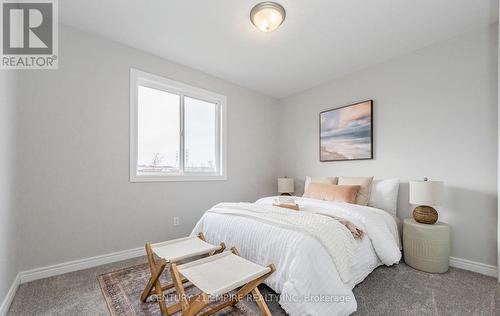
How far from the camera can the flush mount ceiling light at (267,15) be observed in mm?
2057

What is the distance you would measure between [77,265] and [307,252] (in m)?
2.32

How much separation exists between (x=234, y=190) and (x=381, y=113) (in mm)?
2428

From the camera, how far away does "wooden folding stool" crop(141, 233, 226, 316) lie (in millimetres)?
1564

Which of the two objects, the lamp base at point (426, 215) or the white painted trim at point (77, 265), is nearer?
the white painted trim at point (77, 265)

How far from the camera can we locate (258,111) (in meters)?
4.23

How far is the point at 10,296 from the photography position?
176 centimetres

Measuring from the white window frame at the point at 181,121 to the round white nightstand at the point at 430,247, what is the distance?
100.0 inches

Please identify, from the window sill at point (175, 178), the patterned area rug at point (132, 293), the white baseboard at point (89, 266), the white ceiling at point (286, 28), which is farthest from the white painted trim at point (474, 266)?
the window sill at point (175, 178)

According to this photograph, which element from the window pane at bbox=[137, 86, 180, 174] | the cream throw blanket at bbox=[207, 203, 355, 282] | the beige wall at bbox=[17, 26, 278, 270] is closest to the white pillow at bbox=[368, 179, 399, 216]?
the cream throw blanket at bbox=[207, 203, 355, 282]

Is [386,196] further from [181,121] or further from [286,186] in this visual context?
[181,121]

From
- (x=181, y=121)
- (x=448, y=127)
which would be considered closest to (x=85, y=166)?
(x=181, y=121)

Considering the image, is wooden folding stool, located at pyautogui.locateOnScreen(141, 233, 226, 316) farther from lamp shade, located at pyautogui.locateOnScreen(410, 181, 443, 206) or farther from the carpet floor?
lamp shade, located at pyautogui.locateOnScreen(410, 181, 443, 206)

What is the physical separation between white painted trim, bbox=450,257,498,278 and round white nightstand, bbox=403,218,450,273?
0.81 ft

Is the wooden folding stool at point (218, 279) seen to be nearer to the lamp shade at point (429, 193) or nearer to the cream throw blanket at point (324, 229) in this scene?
the cream throw blanket at point (324, 229)
